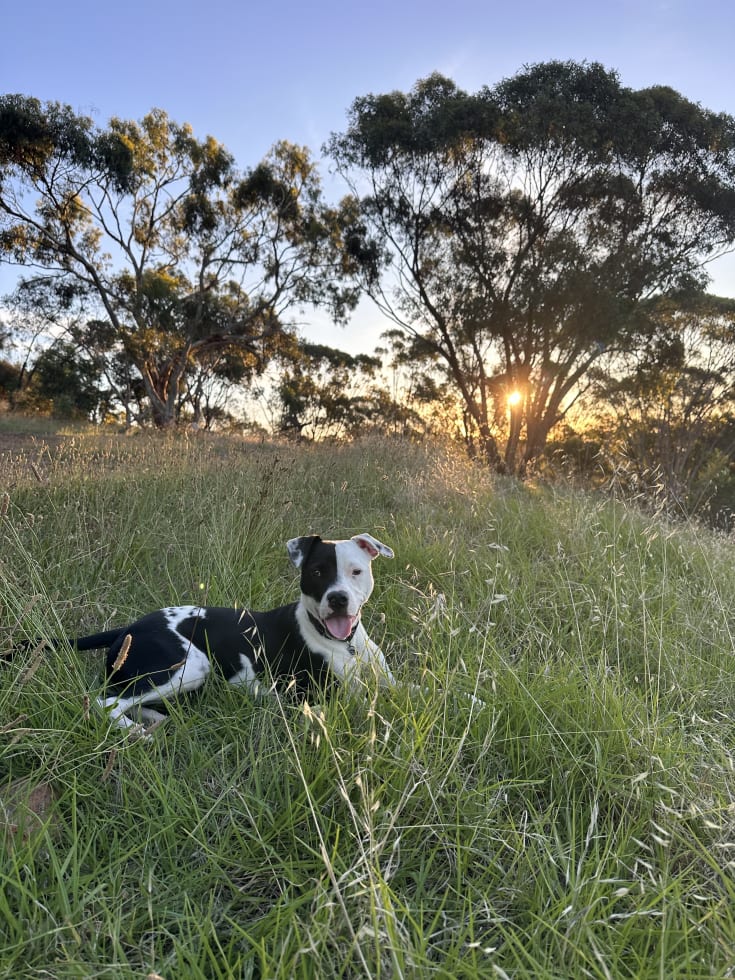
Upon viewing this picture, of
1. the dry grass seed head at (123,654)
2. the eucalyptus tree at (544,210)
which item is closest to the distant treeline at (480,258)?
the eucalyptus tree at (544,210)

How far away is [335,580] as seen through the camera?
2295 millimetres

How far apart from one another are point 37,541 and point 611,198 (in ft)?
45.3

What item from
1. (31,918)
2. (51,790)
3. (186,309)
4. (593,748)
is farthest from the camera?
(186,309)

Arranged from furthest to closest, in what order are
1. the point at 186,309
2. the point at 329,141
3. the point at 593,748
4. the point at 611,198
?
the point at 186,309 → the point at 329,141 → the point at 611,198 → the point at 593,748

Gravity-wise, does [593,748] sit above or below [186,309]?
below

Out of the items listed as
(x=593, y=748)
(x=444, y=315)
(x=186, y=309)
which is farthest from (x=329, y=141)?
(x=593, y=748)

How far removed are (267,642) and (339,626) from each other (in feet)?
1.27

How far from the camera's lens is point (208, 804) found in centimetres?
177

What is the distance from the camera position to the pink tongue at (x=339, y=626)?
7.39 feet

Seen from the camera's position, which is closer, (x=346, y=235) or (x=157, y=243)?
(x=346, y=235)

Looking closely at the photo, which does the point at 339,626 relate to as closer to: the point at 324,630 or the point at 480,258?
the point at 324,630

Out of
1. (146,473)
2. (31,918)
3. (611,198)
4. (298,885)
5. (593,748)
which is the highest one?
(611,198)

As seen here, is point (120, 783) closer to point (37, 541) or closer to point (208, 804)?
point (208, 804)

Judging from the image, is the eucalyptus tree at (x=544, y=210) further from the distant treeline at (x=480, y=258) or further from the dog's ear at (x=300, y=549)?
the dog's ear at (x=300, y=549)
